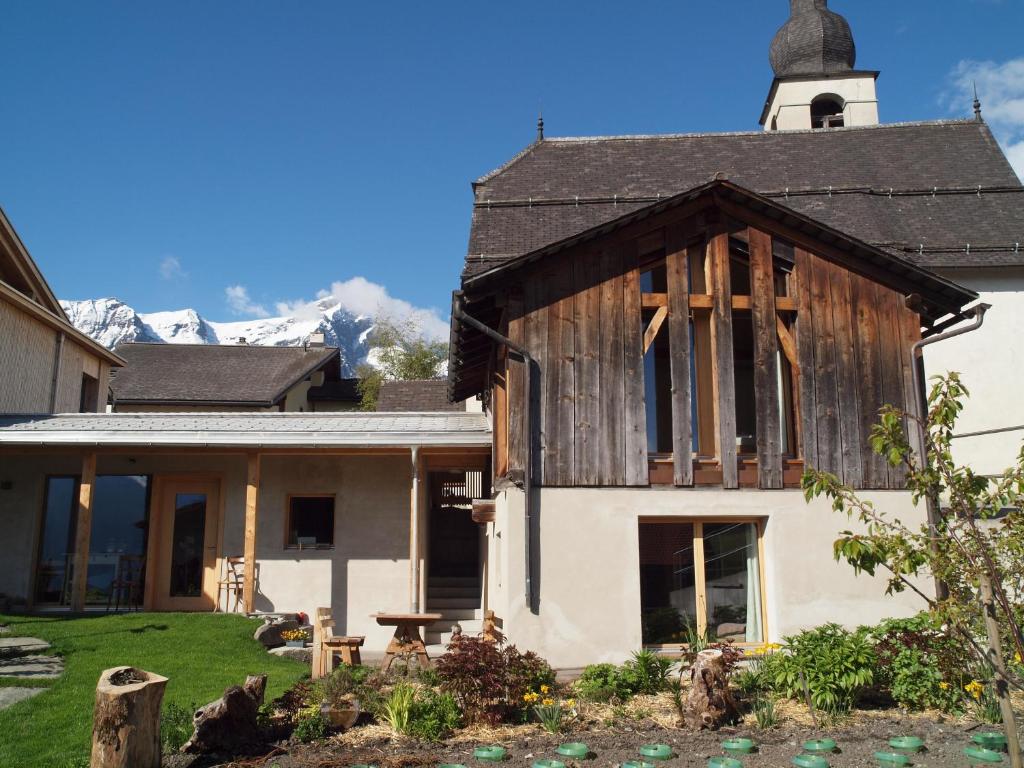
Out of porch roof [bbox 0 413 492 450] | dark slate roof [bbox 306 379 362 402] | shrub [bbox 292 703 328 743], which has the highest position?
dark slate roof [bbox 306 379 362 402]

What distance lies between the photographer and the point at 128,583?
51.0 feet

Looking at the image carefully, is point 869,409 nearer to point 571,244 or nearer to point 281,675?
point 571,244

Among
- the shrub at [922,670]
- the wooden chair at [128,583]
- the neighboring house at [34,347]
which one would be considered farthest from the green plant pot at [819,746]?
the neighboring house at [34,347]

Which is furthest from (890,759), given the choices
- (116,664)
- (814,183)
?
(814,183)

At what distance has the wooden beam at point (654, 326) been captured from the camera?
11.1 m

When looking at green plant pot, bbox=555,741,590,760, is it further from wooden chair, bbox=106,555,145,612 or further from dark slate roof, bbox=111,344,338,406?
dark slate roof, bbox=111,344,338,406

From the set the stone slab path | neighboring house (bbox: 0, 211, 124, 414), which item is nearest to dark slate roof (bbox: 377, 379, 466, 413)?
neighboring house (bbox: 0, 211, 124, 414)

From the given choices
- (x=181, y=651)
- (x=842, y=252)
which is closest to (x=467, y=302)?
(x=842, y=252)

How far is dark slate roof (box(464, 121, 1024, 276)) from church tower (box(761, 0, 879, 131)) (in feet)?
27.1

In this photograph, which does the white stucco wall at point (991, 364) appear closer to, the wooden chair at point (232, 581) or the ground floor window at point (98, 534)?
the wooden chair at point (232, 581)

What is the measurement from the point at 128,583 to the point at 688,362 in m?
10.7

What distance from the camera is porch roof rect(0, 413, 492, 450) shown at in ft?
47.6

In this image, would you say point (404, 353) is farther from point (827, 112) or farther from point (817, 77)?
point (817, 77)

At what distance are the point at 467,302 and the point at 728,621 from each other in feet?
16.7
